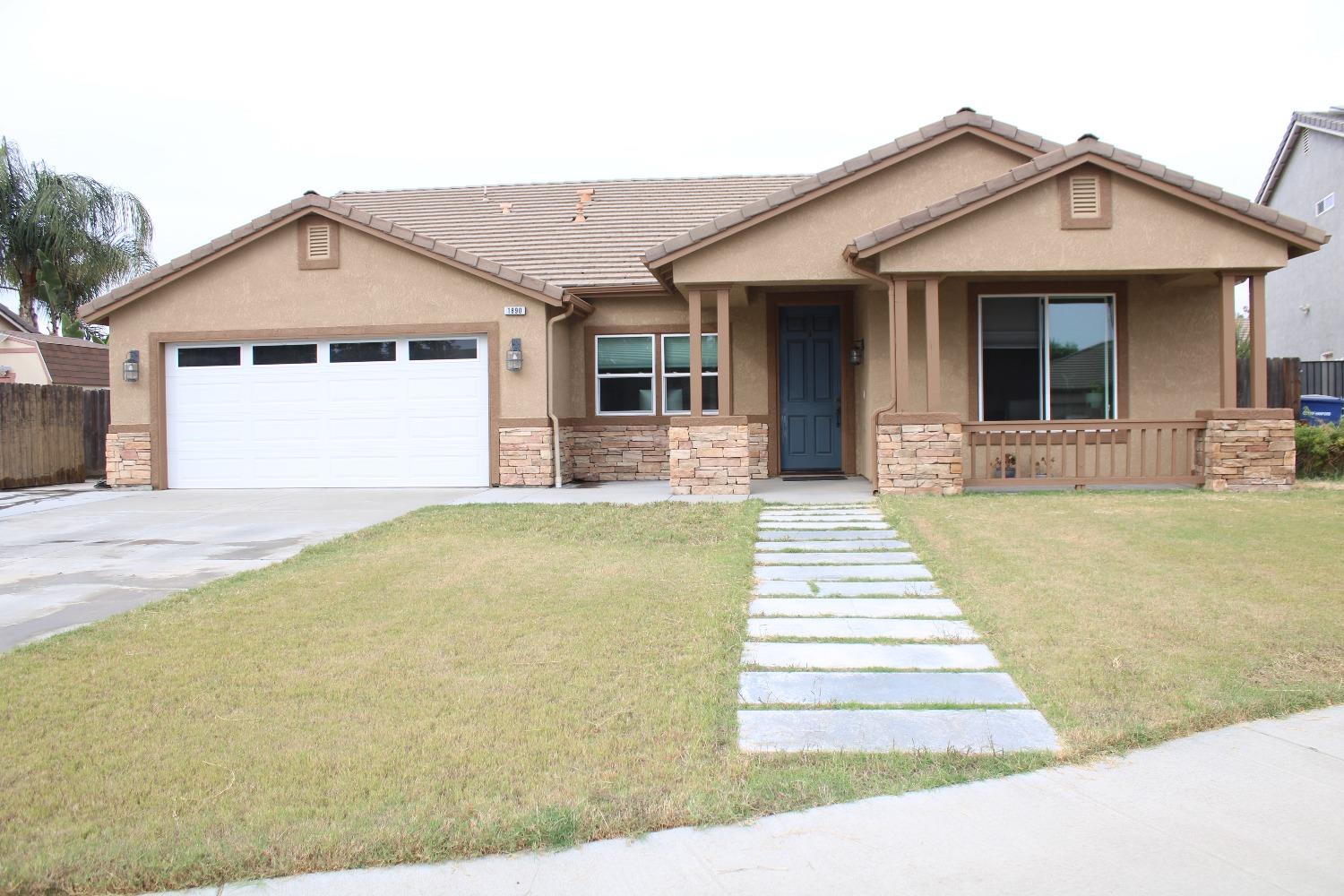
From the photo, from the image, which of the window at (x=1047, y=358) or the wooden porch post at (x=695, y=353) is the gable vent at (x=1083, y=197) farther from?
the wooden porch post at (x=695, y=353)

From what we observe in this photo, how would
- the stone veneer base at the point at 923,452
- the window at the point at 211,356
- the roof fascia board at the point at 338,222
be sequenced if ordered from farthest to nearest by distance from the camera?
Result: the window at the point at 211,356, the roof fascia board at the point at 338,222, the stone veneer base at the point at 923,452

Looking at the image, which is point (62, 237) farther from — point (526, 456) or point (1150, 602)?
point (1150, 602)

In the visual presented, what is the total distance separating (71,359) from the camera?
22.6 m

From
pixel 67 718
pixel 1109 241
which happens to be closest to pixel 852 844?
pixel 67 718

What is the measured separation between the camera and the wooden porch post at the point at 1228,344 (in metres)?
11.9

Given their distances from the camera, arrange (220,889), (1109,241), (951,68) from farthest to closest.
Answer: (951,68) < (1109,241) < (220,889)

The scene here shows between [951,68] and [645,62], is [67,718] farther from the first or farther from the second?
[951,68]

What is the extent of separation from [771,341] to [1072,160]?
4844mm

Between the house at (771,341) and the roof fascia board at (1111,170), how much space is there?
29mm

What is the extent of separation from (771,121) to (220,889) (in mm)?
29414

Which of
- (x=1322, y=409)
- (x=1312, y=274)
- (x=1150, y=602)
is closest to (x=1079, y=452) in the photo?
(x=1322, y=409)

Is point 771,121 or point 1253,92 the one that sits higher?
point 771,121

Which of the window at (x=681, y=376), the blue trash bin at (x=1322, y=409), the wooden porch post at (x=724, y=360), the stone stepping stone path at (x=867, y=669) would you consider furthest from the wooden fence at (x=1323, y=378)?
the stone stepping stone path at (x=867, y=669)

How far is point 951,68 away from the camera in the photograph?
1777 centimetres
